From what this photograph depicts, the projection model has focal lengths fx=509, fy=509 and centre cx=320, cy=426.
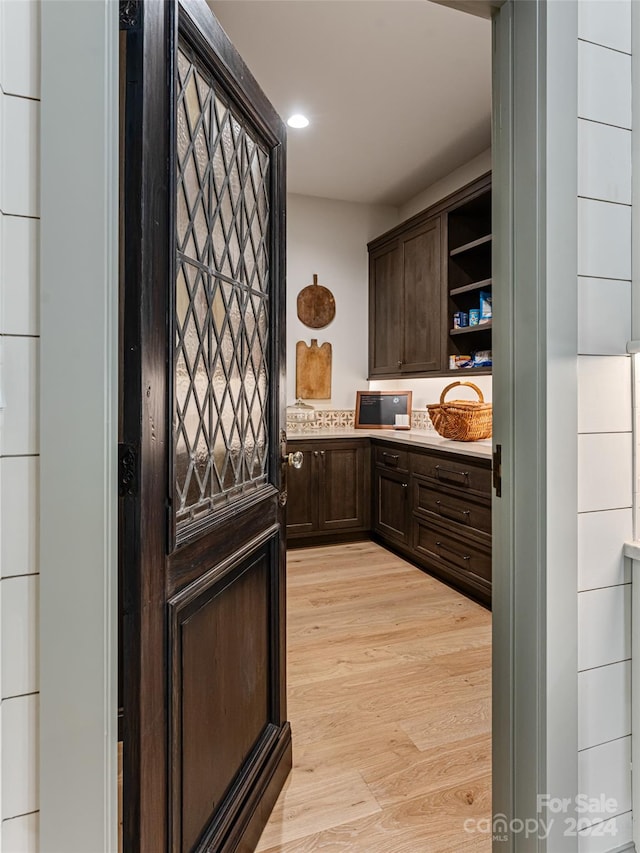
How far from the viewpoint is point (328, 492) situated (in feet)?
13.3

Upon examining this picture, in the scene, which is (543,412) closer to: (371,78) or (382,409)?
(371,78)

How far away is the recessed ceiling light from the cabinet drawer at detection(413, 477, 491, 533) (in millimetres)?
2415

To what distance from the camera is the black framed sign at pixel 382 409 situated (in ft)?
14.5

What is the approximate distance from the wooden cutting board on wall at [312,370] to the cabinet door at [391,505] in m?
0.97

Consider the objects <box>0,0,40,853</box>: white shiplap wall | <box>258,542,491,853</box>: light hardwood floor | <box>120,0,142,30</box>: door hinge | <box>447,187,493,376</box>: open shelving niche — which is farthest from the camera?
<box>447,187,493,376</box>: open shelving niche

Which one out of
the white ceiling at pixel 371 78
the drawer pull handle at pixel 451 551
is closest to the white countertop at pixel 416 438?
the drawer pull handle at pixel 451 551

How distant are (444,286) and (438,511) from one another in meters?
1.58

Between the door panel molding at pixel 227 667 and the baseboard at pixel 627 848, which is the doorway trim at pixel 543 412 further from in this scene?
Answer: the door panel molding at pixel 227 667

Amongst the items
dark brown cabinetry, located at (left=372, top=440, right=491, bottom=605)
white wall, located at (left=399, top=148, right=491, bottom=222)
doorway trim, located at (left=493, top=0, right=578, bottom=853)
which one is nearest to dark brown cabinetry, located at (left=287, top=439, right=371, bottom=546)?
dark brown cabinetry, located at (left=372, top=440, right=491, bottom=605)

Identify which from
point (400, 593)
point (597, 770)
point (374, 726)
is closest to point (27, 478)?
point (597, 770)

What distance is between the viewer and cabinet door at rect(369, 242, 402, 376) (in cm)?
420

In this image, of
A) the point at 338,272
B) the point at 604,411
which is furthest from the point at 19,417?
the point at 338,272

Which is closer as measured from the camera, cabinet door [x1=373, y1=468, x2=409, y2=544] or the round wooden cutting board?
cabinet door [x1=373, y1=468, x2=409, y2=544]

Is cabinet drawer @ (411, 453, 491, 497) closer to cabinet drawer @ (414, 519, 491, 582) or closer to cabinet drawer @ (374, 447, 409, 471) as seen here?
cabinet drawer @ (374, 447, 409, 471)
